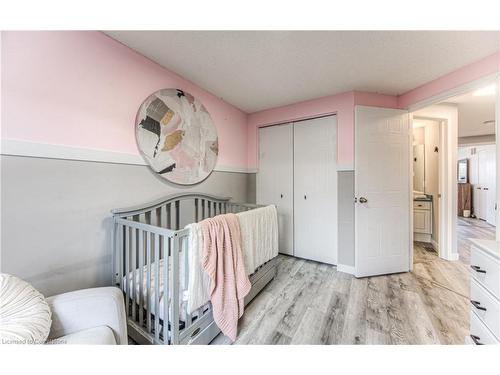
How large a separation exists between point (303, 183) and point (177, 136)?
166cm

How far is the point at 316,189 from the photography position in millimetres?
2449

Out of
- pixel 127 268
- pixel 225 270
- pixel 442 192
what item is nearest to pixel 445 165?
pixel 442 192

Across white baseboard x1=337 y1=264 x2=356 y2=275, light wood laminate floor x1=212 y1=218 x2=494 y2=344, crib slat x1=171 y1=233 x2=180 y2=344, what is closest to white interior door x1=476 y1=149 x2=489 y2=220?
light wood laminate floor x1=212 y1=218 x2=494 y2=344

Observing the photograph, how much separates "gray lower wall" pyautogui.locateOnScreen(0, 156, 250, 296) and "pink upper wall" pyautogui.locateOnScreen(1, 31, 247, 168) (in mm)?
167

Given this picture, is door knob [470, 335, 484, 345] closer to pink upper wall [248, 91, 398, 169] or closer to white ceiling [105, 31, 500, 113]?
pink upper wall [248, 91, 398, 169]

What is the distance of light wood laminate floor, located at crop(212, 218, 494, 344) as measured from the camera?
1282 mm

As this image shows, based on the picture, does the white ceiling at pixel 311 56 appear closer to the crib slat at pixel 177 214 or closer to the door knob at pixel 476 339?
the crib slat at pixel 177 214

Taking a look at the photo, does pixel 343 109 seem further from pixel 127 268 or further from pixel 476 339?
pixel 127 268

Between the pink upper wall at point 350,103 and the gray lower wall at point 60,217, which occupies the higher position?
the pink upper wall at point 350,103

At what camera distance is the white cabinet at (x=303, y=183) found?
2.35 meters

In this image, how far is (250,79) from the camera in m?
1.87

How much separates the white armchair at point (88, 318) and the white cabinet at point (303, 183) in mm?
2115

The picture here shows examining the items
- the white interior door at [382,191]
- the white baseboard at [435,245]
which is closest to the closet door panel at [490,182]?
the white baseboard at [435,245]

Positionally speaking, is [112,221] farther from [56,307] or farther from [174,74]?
[174,74]
